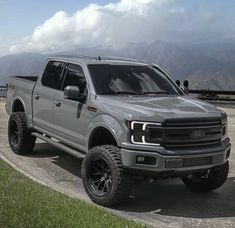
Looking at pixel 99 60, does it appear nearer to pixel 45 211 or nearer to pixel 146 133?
pixel 146 133

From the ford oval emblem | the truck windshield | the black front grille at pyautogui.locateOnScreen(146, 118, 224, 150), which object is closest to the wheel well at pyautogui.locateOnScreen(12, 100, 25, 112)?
the truck windshield

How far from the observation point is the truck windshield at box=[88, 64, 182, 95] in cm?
805

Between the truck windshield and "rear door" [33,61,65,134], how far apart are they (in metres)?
1.03

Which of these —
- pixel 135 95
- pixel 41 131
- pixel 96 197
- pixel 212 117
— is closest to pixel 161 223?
pixel 96 197

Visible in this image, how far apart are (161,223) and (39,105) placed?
12.6 feet

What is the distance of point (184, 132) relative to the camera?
6.88 meters

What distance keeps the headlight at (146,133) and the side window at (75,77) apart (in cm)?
166

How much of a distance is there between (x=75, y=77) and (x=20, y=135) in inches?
88.0

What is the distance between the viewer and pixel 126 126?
689 centimetres

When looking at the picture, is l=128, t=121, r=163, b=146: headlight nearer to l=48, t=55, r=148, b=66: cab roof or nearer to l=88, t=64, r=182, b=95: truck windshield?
l=88, t=64, r=182, b=95: truck windshield

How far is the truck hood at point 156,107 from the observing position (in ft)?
22.5

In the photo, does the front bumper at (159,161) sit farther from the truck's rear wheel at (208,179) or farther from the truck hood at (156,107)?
the truck's rear wheel at (208,179)

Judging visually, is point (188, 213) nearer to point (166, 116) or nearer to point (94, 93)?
point (166, 116)

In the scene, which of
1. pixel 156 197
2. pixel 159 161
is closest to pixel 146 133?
pixel 159 161
